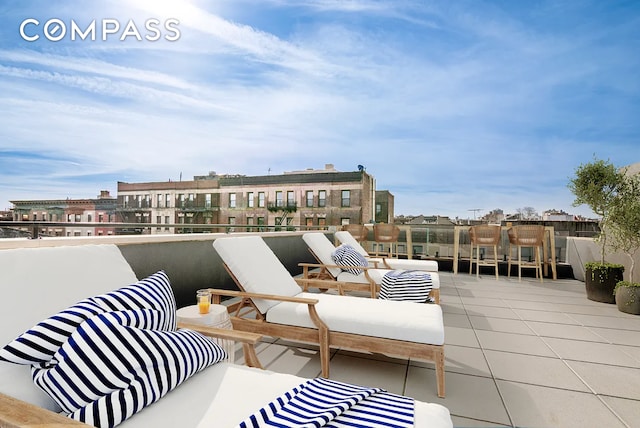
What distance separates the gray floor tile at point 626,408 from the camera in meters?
1.81

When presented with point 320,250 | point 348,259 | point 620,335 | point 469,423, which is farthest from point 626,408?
point 320,250

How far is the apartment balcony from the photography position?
1.91 m

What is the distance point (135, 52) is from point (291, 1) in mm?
9039

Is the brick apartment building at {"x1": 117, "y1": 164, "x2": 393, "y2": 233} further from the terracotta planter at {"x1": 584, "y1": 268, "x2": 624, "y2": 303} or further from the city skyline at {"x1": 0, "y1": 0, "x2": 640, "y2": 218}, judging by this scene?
the terracotta planter at {"x1": 584, "y1": 268, "x2": 624, "y2": 303}

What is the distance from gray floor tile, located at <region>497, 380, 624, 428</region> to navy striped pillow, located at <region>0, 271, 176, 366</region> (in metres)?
1.94

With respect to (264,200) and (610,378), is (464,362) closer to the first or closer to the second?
(610,378)

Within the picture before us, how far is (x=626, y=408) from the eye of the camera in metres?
1.93

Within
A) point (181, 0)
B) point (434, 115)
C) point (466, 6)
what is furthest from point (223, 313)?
point (434, 115)

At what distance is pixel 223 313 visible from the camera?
2.17m

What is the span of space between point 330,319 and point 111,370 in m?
1.44

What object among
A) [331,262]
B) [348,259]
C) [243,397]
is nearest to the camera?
[243,397]

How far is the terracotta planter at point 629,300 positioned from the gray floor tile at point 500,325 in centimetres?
156

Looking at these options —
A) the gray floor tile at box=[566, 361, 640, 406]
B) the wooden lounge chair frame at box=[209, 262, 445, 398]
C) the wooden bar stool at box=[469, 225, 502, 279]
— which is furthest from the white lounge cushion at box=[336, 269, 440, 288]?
the wooden bar stool at box=[469, 225, 502, 279]

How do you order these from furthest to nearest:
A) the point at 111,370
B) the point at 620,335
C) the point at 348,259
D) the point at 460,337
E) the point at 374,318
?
the point at 348,259
the point at 620,335
the point at 460,337
the point at 374,318
the point at 111,370
